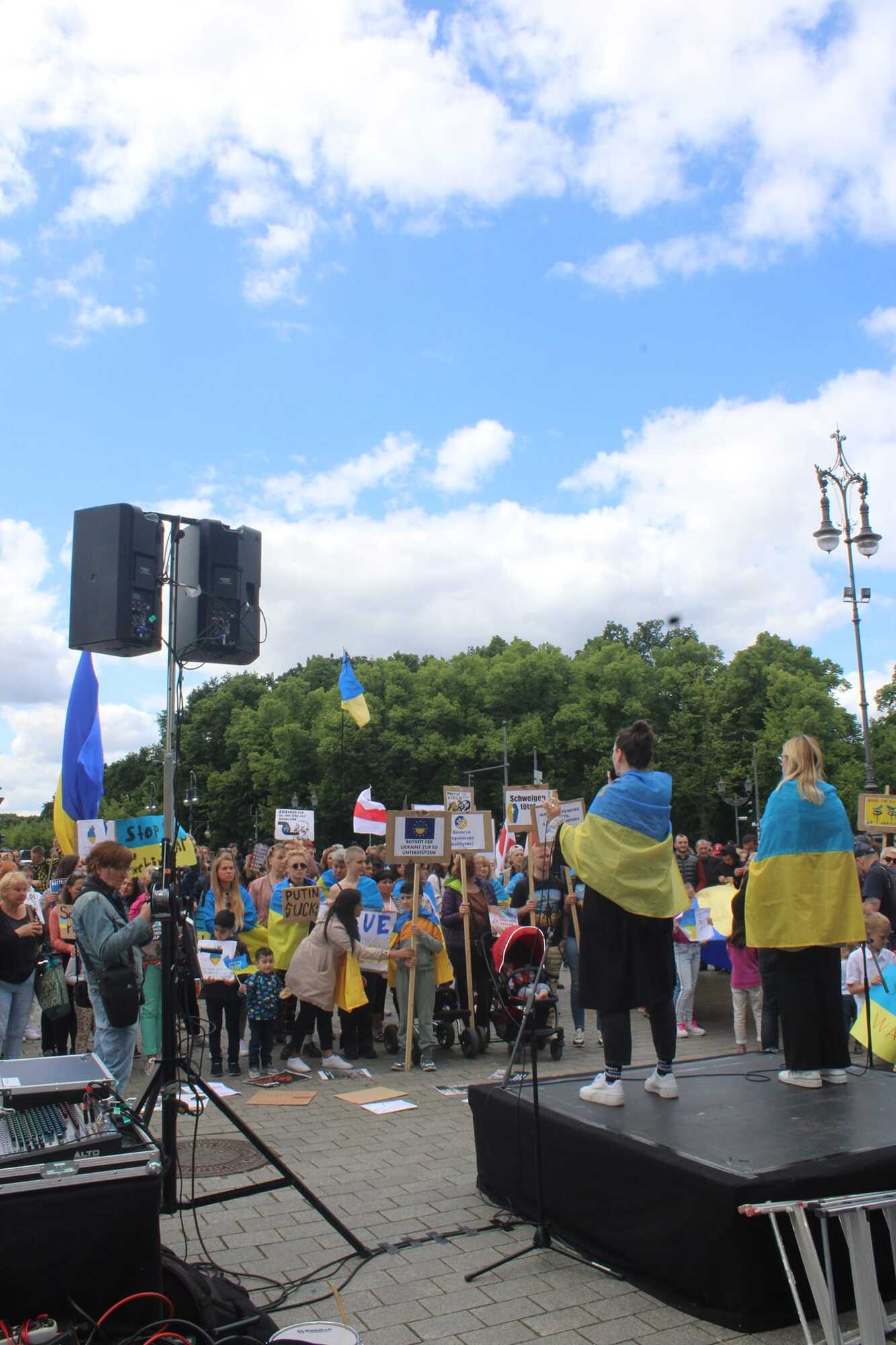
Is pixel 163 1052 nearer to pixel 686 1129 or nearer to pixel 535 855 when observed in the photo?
pixel 686 1129

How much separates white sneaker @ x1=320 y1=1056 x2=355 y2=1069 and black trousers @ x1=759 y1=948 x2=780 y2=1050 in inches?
137

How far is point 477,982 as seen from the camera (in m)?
10.3

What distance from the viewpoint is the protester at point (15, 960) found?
741 centimetres

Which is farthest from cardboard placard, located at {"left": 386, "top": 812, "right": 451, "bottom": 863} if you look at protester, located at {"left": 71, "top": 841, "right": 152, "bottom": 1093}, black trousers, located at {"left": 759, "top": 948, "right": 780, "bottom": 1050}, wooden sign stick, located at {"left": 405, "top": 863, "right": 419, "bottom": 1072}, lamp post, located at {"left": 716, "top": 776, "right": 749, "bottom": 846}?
lamp post, located at {"left": 716, "top": 776, "right": 749, "bottom": 846}

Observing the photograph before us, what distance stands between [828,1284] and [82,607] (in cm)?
421

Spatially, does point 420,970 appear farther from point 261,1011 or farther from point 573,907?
point 573,907

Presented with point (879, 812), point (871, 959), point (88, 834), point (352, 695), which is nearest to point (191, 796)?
point (352, 695)

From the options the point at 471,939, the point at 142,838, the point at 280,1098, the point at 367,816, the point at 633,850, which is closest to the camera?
the point at 633,850

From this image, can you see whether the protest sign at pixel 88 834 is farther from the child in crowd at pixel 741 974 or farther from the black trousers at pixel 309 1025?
the child in crowd at pixel 741 974

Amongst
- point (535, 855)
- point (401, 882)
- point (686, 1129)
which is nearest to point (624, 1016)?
point (686, 1129)

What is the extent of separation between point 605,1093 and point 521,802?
31.3 ft

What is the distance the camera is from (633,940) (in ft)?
16.2

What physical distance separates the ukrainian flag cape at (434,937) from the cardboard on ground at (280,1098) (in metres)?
1.80

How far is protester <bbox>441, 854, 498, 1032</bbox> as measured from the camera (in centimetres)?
1020
